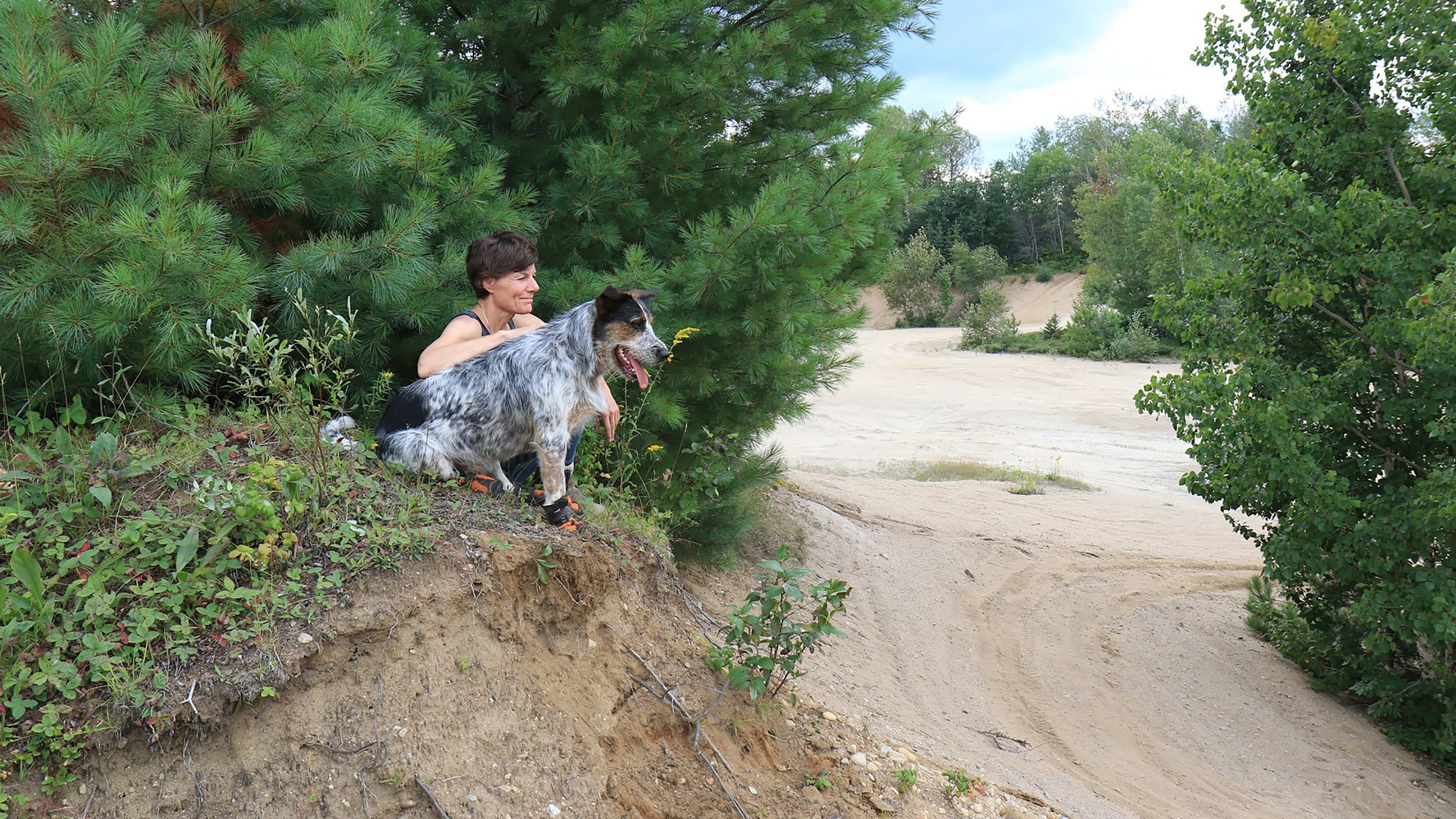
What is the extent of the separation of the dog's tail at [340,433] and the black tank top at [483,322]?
0.75 metres

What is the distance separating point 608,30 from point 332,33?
173cm

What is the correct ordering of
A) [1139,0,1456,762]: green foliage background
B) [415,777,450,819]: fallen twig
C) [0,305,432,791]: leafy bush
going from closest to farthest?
[0,305,432,791]: leafy bush, [415,777,450,819]: fallen twig, [1139,0,1456,762]: green foliage background

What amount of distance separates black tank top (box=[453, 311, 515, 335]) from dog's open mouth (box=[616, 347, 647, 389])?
877mm

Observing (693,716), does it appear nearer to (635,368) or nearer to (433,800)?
(433,800)

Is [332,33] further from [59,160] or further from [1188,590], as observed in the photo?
[1188,590]

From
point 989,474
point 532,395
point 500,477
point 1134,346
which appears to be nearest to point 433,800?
point 500,477

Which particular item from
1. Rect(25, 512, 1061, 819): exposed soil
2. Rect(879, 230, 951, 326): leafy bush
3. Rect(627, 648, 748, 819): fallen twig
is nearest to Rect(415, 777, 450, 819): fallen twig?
Rect(25, 512, 1061, 819): exposed soil

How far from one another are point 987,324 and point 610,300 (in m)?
32.3

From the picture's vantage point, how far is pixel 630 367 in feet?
13.6

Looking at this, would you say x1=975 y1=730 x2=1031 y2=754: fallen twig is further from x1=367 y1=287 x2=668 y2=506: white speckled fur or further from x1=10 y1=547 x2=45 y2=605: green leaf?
x1=10 y1=547 x2=45 y2=605: green leaf

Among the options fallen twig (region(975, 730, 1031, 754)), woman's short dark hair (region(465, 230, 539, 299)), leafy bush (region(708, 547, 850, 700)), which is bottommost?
fallen twig (region(975, 730, 1031, 754))

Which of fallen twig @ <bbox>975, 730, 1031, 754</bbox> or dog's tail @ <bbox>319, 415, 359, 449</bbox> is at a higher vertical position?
dog's tail @ <bbox>319, 415, 359, 449</bbox>

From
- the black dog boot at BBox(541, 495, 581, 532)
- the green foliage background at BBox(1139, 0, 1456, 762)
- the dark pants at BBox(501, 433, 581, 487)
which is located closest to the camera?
the black dog boot at BBox(541, 495, 581, 532)

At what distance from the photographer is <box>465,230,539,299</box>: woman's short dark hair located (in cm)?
448
